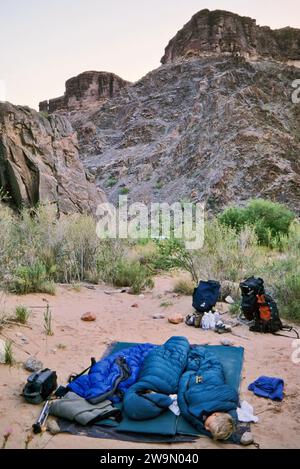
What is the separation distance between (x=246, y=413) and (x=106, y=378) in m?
1.27

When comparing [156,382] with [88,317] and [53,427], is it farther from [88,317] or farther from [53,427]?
[88,317]

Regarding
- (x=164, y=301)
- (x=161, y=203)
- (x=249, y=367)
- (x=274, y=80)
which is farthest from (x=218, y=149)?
(x=249, y=367)

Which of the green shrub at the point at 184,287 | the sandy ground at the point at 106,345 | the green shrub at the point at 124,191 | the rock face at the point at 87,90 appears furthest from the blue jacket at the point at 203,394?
the rock face at the point at 87,90

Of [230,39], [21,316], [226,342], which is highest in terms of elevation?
[230,39]

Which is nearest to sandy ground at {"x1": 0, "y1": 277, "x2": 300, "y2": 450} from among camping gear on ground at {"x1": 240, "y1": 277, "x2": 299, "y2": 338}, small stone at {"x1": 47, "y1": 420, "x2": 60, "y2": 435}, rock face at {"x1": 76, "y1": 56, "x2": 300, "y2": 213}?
small stone at {"x1": 47, "y1": 420, "x2": 60, "y2": 435}

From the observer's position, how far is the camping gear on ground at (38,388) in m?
3.56

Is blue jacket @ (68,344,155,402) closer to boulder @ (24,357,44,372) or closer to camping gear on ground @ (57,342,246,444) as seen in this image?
camping gear on ground @ (57,342,246,444)

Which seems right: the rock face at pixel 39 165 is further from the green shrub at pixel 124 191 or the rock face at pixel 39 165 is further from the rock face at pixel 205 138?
the green shrub at pixel 124 191

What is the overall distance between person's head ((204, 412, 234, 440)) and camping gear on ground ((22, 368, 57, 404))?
1404 millimetres

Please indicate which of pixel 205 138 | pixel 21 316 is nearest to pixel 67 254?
pixel 21 316

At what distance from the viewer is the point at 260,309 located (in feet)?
18.2

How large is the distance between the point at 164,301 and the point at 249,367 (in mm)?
2852

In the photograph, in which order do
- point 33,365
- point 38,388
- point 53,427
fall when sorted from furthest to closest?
point 33,365
point 38,388
point 53,427

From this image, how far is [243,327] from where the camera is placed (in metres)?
5.71
